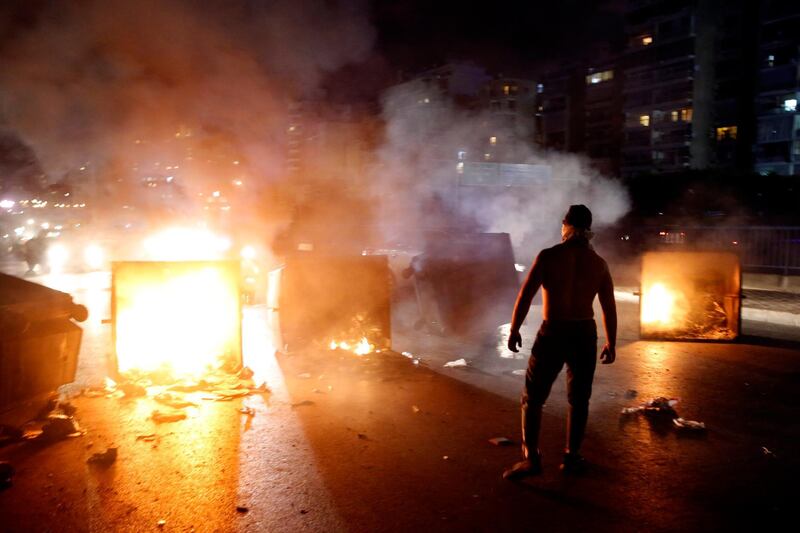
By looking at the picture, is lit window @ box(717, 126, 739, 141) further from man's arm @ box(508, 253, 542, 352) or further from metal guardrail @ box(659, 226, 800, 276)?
man's arm @ box(508, 253, 542, 352)

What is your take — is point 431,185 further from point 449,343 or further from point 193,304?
point 193,304

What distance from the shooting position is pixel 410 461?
13.2ft

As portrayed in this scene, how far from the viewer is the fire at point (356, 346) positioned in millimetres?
7234

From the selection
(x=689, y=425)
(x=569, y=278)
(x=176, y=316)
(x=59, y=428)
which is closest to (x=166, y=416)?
(x=59, y=428)

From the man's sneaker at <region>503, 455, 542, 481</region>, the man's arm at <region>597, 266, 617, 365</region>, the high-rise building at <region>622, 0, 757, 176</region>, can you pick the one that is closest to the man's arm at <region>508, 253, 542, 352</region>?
the man's arm at <region>597, 266, 617, 365</region>

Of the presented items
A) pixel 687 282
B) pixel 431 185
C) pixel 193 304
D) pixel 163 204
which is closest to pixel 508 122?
pixel 431 185

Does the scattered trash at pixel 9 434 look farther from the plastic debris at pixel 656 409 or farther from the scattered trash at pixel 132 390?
the plastic debris at pixel 656 409

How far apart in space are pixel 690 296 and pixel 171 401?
23.1ft

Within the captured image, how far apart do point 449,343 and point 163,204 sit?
36.3ft

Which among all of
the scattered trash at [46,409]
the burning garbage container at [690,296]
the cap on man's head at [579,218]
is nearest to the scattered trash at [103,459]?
the scattered trash at [46,409]

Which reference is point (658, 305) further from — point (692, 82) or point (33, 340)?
point (692, 82)

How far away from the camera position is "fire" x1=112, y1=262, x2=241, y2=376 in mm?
6016

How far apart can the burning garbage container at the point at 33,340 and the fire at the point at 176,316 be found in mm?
736

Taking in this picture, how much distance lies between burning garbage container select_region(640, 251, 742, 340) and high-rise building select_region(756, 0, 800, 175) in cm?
3467
